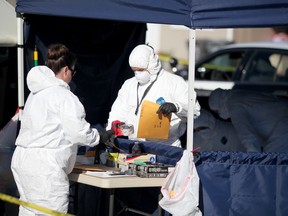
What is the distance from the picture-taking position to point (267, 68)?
10.9 metres

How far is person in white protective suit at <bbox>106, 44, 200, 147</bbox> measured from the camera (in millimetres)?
A: 6898

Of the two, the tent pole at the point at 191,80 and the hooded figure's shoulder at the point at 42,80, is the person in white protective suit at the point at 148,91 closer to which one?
the tent pole at the point at 191,80

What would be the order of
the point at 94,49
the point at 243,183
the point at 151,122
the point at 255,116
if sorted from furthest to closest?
the point at 255,116 → the point at 94,49 → the point at 151,122 → the point at 243,183

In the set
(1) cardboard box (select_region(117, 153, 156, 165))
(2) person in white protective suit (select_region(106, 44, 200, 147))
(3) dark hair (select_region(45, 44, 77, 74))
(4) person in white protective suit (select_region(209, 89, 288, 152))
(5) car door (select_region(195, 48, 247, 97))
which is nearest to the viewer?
(3) dark hair (select_region(45, 44, 77, 74))

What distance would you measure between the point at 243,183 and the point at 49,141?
5.16ft

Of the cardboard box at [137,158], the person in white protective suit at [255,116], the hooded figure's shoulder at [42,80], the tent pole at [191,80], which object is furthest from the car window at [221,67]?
the hooded figure's shoulder at [42,80]

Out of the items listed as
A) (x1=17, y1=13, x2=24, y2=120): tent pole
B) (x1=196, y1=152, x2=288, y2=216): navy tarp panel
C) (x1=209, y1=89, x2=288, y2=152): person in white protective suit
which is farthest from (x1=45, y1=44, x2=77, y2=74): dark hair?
(x1=209, y1=89, x2=288, y2=152): person in white protective suit

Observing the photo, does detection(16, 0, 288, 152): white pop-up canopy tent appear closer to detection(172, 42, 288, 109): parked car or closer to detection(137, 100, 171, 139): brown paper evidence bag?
detection(137, 100, 171, 139): brown paper evidence bag

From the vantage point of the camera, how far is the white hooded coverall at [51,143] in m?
5.75

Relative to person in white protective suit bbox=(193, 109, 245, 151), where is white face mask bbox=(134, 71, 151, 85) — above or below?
above

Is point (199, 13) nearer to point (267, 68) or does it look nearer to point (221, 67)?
point (267, 68)

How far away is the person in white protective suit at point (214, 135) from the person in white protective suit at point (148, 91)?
1.45 metres

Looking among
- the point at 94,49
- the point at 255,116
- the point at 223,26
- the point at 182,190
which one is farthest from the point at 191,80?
the point at 255,116

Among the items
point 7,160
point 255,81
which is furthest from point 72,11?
point 255,81
